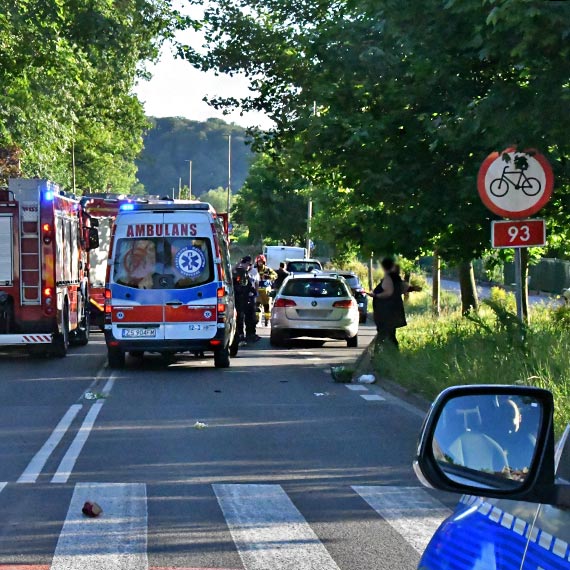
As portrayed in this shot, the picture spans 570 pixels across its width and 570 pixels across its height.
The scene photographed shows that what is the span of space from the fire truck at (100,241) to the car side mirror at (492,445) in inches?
1028

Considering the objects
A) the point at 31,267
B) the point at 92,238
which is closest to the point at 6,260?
the point at 31,267

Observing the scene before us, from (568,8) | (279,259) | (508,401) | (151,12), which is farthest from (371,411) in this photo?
(279,259)

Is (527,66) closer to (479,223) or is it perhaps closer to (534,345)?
(534,345)

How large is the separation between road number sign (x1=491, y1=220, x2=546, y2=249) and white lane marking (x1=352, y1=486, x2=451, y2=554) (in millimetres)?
4431

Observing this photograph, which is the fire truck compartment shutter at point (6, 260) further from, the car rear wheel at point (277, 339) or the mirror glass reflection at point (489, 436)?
the mirror glass reflection at point (489, 436)

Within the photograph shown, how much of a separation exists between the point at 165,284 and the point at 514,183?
28.4ft

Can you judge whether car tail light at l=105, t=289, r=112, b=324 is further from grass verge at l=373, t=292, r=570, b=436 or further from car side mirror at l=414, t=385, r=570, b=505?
car side mirror at l=414, t=385, r=570, b=505

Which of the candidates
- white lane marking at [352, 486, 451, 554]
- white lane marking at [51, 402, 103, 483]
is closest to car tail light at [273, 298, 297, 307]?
white lane marking at [51, 402, 103, 483]

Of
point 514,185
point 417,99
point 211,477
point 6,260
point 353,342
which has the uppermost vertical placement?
point 417,99

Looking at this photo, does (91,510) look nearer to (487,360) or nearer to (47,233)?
(487,360)

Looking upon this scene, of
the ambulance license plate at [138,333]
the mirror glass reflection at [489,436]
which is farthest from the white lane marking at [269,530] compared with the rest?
the ambulance license plate at [138,333]

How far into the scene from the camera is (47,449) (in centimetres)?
1078

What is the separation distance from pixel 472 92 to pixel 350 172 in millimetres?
3872

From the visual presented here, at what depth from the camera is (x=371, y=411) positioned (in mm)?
14062
